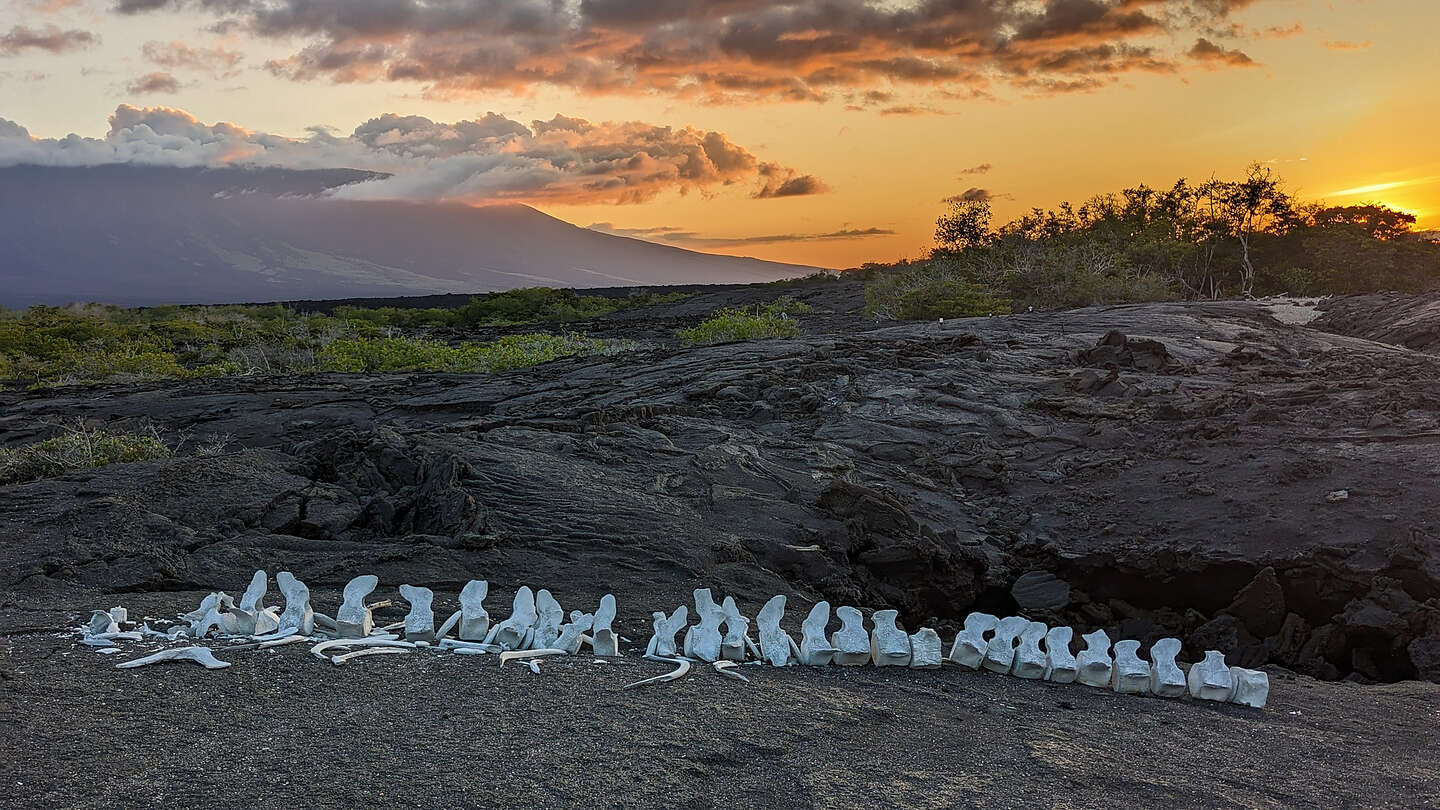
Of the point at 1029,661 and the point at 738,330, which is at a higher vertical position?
the point at 738,330

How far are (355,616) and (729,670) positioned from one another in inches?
59.5

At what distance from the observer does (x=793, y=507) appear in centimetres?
658

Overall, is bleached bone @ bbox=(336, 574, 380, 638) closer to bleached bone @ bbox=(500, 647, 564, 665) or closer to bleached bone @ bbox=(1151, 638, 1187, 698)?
bleached bone @ bbox=(500, 647, 564, 665)

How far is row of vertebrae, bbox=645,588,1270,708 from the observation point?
12.3 feet

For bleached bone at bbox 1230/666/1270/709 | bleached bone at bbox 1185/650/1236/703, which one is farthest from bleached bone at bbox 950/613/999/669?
bleached bone at bbox 1230/666/1270/709

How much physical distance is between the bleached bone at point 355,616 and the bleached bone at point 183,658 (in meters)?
0.52

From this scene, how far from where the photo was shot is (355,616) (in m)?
3.79

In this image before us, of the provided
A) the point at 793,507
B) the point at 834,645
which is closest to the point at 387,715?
the point at 834,645

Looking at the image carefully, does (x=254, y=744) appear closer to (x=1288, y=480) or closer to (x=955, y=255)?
(x=1288, y=480)

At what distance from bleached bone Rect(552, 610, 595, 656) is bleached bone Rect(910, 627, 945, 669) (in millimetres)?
1343

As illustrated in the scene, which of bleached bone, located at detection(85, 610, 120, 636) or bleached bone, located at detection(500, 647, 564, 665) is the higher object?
bleached bone, located at detection(85, 610, 120, 636)

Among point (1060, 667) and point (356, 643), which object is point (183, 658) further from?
point (1060, 667)

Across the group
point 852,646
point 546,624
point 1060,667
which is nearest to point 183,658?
point 546,624

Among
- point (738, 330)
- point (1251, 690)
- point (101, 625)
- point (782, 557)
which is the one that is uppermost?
point (738, 330)
